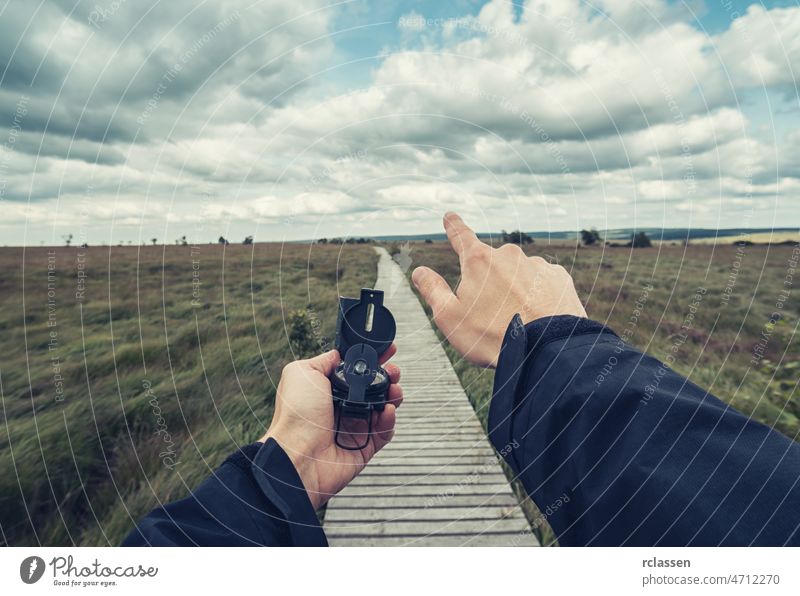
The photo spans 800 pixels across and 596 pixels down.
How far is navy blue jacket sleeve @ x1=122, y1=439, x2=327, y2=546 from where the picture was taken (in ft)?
4.71

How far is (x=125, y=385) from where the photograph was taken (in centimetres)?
368

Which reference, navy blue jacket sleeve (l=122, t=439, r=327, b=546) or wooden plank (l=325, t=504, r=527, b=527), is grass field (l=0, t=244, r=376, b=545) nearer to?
navy blue jacket sleeve (l=122, t=439, r=327, b=546)

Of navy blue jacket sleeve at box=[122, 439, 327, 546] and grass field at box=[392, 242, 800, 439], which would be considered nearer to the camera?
navy blue jacket sleeve at box=[122, 439, 327, 546]

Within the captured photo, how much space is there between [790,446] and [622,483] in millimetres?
418

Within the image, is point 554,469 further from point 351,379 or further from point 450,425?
point 450,425

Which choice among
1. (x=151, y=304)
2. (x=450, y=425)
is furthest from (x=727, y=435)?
(x=151, y=304)

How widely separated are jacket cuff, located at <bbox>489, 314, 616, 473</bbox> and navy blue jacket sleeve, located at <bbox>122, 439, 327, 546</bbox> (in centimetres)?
71

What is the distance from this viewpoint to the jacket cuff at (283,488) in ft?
4.93

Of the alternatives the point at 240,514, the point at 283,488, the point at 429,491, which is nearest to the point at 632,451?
the point at 283,488

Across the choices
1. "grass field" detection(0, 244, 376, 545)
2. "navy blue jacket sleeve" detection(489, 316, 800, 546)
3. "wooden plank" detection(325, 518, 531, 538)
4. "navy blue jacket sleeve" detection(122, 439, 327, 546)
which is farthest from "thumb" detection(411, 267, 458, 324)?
"wooden plank" detection(325, 518, 531, 538)

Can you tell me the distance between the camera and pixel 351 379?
66.3 inches

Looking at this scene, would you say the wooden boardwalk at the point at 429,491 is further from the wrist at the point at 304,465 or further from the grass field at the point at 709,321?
the wrist at the point at 304,465

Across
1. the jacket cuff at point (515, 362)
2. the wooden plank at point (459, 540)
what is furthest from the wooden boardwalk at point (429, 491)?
the jacket cuff at point (515, 362)
